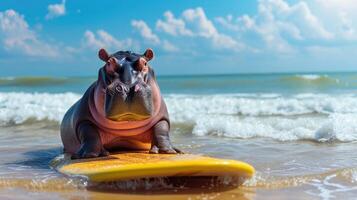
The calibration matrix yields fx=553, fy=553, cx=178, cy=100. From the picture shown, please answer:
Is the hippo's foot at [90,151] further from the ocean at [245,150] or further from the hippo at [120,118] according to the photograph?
the ocean at [245,150]

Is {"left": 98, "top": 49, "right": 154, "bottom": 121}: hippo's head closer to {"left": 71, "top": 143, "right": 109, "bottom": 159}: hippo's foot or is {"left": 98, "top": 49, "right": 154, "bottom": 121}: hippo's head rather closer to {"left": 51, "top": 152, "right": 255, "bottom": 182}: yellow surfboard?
{"left": 51, "top": 152, "right": 255, "bottom": 182}: yellow surfboard

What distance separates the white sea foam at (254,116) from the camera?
7.52 metres

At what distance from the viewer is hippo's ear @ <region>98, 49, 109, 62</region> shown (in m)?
4.81

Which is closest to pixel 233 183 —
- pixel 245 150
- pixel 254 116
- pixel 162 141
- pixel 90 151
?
pixel 162 141

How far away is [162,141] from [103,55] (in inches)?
37.3

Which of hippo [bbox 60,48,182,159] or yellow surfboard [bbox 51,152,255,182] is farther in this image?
hippo [bbox 60,48,182,159]

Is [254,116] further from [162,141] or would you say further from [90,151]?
[90,151]

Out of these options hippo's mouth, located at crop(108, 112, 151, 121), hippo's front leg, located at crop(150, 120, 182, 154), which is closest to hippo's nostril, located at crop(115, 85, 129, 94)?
hippo's mouth, located at crop(108, 112, 151, 121)

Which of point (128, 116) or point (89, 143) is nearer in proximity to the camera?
point (128, 116)

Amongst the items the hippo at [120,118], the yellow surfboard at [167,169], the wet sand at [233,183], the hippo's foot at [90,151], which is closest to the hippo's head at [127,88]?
the hippo at [120,118]

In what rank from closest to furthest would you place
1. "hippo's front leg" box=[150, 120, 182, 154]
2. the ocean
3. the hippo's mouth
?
1. the ocean
2. the hippo's mouth
3. "hippo's front leg" box=[150, 120, 182, 154]

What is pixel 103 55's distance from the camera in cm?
483

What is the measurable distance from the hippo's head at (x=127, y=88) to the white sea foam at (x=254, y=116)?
10.8 feet

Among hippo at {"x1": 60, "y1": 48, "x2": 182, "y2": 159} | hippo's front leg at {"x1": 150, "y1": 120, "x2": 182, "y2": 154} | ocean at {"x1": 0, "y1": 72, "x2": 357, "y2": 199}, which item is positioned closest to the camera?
ocean at {"x1": 0, "y1": 72, "x2": 357, "y2": 199}
